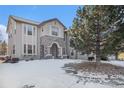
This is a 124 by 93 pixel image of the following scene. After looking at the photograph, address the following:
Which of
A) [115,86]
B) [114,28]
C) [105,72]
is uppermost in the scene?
[114,28]

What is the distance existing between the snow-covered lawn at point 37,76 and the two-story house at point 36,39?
6.9 inches

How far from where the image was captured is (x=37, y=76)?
10.3 ft

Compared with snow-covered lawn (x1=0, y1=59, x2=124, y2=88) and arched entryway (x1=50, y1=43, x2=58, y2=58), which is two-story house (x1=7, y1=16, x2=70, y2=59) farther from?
snow-covered lawn (x1=0, y1=59, x2=124, y2=88)

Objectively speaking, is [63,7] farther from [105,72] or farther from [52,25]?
[105,72]

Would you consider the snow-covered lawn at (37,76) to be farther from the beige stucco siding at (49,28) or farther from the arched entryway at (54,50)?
the beige stucco siding at (49,28)

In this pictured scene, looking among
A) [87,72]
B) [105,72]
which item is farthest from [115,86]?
[87,72]

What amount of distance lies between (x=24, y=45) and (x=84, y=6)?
4.05ft

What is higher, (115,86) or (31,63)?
(31,63)

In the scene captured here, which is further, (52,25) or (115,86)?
(52,25)

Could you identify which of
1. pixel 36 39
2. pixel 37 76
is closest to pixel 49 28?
pixel 36 39

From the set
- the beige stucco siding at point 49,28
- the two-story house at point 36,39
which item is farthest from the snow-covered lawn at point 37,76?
the beige stucco siding at point 49,28

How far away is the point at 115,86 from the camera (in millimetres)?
3062

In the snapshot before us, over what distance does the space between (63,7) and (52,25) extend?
0.41 meters

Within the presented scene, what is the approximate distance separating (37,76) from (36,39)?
651 millimetres
